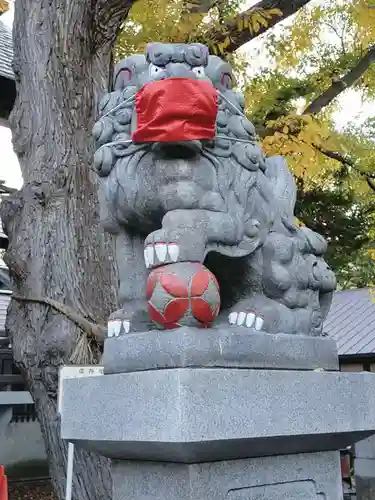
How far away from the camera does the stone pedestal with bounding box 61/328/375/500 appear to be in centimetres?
164

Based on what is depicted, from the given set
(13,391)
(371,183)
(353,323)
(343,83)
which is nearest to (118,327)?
(343,83)

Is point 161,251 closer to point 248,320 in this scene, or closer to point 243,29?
point 248,320

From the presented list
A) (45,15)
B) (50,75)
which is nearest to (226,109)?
(50,75)

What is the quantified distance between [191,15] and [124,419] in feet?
14.4

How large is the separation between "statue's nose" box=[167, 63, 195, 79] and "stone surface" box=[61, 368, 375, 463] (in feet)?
3.23

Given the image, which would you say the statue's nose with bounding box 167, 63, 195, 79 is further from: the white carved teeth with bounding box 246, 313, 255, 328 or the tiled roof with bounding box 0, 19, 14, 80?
the tiled roof with bounding box 0, 19, 14, 80

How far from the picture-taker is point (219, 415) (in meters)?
1.64

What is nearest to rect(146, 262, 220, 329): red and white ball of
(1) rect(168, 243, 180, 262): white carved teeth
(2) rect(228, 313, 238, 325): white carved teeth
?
(1) rect(168, 243, 180, 262): white carved teeth

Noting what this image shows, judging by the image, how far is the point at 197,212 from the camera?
194 centimetres

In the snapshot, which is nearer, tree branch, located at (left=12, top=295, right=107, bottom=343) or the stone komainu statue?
the stone komainu statue

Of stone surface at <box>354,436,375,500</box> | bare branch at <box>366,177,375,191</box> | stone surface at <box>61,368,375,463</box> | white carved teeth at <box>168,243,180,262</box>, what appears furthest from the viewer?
stone surface at <box>354,436,375,500</box>

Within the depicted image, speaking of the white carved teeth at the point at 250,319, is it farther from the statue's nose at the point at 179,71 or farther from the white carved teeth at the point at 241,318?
the statue's nose at the point at 179,71

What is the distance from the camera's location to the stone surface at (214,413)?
5.29ft

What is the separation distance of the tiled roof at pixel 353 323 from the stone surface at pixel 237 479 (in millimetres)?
5509
